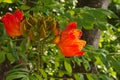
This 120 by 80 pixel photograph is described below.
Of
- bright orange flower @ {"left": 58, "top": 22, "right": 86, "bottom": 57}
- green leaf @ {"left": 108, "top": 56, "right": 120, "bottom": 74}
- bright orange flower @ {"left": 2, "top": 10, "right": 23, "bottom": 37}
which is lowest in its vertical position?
green leaf @ {"left": 108, "top": 56, "right": 120, "bottom": 74}

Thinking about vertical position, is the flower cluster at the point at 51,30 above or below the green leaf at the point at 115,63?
above

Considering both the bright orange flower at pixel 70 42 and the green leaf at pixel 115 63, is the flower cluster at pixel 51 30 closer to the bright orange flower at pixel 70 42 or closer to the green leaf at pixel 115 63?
the bright orange flower at pixel 70 42

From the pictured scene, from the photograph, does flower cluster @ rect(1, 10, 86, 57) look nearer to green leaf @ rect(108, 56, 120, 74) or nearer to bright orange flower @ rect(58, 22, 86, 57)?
bright orange flower @ rect(58, 22, 86, 57)

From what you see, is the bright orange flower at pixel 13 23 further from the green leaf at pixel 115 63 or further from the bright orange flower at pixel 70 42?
the green leaf at pixel 115 63

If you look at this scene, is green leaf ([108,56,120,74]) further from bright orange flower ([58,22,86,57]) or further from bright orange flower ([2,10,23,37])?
bright orange flower ([2,10,23,37])

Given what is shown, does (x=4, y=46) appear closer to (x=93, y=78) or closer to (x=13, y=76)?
(x=13, y=76)

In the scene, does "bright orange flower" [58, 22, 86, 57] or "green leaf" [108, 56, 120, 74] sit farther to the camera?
"green leaf" [108, 56, 120, 74]

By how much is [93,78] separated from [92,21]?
1.02 feet

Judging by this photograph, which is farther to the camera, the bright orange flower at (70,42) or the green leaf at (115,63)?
the green leaf at (115,63)

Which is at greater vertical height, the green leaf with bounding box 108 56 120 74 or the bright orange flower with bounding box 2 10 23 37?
the bright orange flower with bounding box 2 10 23 37

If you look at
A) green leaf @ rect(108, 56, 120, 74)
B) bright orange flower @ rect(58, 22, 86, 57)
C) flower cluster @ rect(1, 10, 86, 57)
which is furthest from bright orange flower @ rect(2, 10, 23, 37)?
green leaf @ rect(108, 56, 120, 74)

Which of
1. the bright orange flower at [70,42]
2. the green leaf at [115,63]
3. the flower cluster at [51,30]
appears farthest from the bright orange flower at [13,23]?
the green leaf at [115,63]

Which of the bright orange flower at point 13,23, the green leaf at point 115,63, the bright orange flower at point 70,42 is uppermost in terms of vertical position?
the bright orange flower at point 13,23

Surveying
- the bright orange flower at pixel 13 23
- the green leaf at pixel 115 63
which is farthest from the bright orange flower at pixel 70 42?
the green leaf at pixel 115 63
